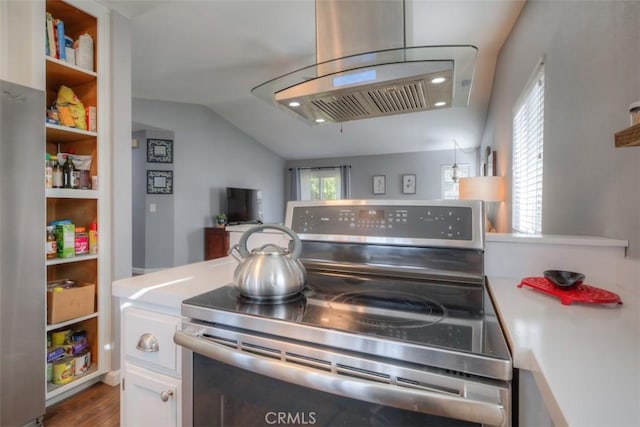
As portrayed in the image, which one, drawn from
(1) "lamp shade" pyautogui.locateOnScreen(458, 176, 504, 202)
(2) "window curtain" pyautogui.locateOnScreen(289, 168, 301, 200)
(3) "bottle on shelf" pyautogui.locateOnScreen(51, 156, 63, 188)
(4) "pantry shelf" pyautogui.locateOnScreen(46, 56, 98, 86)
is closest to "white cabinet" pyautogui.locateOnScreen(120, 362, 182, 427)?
(3) "bottle on shelf" pyautogui.locateOnScreen(51, 156, 63, 188)

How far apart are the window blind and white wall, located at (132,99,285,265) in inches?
170

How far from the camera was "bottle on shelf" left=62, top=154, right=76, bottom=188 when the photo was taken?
1848mm

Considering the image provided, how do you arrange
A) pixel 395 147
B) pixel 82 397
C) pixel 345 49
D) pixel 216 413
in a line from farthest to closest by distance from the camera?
pixel 395 147
pixel 82 397
pixel 345 49
pixel 216 413

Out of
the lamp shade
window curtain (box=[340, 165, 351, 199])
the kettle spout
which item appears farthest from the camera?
window curtain (box=[340, 165, 351, 199])

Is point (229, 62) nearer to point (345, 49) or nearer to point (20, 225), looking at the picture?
point (345, 49)

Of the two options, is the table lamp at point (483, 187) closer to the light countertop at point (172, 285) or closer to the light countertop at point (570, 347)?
the light countertop at point (570, 347)

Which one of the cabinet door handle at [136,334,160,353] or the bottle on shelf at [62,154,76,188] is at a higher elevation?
the bottle on shelf at [62,154,76,188]

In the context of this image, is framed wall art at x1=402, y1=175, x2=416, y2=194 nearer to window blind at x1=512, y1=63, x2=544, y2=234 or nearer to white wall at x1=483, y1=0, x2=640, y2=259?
window blind at x1=512, y1=63, x2=544, y2=234

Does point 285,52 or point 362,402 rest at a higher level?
point 285,52

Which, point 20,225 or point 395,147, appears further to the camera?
point 395,147

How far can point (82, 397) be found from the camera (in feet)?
6.14

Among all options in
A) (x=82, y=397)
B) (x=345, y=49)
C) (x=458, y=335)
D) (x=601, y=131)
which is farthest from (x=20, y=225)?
(x=601, y=131)

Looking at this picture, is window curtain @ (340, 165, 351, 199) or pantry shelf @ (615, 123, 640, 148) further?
window curtain @ (340, 165, 351, 199)

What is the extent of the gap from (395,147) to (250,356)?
623 centimetres
